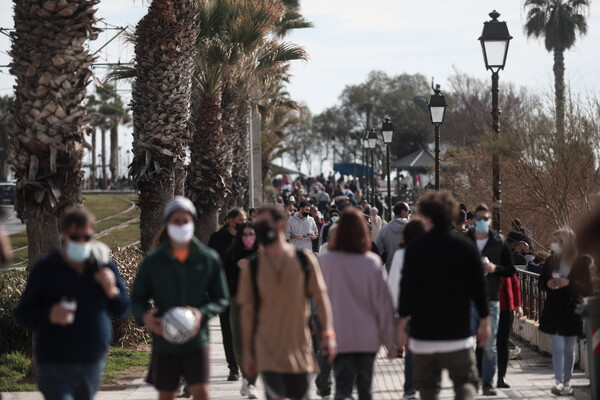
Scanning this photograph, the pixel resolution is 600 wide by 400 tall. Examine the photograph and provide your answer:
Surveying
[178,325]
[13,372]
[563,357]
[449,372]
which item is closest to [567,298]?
[563,357]

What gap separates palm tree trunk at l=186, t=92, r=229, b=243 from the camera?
22.7 metres

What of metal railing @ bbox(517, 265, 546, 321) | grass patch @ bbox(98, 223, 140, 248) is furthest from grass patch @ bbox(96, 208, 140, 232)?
metal railing @ bbox(517, 265, 546, 321)

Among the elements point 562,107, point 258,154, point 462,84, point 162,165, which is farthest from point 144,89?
point 462,84

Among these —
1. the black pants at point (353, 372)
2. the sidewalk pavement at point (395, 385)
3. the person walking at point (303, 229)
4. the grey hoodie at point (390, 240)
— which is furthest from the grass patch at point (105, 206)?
the black pants at point (353, 372)

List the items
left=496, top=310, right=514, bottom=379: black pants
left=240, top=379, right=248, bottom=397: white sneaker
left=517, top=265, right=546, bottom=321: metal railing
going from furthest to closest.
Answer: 1. left=517, top=265, right=546, bottom=321: metal railing
2. left=496, top=310, right=514, bottom=379: black pants
3. left=240, top=379, right=248, bottom=397: white sneaker

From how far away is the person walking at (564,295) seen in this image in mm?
9250

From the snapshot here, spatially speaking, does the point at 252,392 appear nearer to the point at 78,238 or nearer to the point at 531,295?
the point at 78,238

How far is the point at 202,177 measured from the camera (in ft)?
74.9

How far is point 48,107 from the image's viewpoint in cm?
1052

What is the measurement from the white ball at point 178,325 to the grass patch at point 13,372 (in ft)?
14.0

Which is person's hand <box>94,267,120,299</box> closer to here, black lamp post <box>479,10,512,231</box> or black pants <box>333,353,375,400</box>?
black pants <box>333,353,375,400</box>

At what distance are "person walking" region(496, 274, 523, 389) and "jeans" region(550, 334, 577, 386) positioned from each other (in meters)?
0.46

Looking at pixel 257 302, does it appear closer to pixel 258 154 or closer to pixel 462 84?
pixel 258 154

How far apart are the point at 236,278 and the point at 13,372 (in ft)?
9.65
